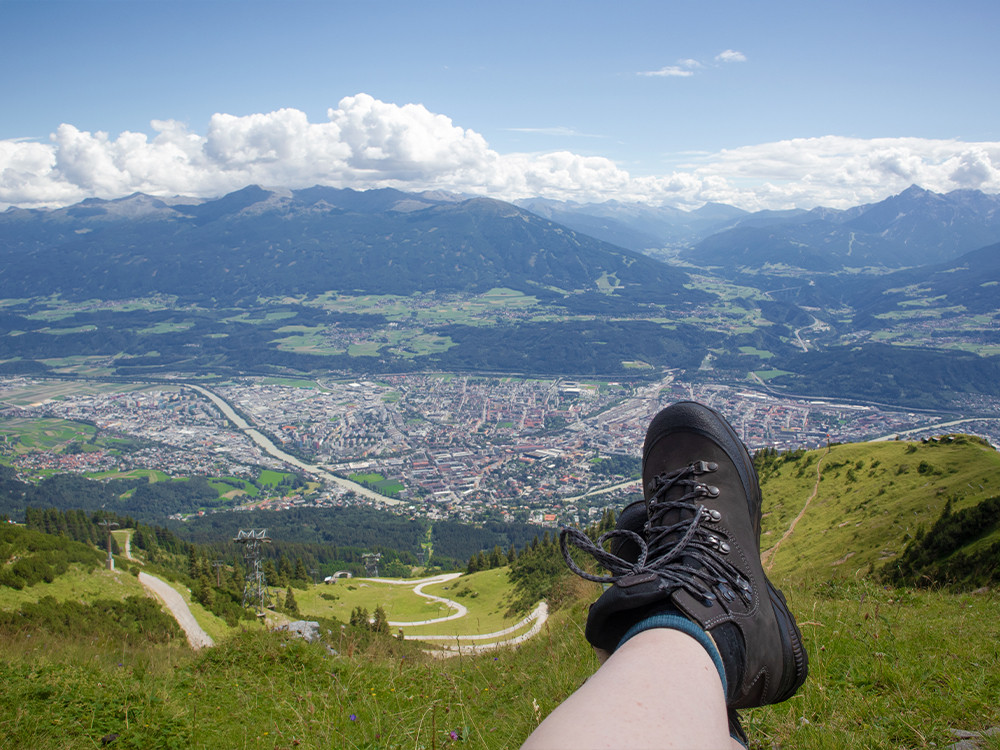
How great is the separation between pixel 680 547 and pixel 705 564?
5.2 inches

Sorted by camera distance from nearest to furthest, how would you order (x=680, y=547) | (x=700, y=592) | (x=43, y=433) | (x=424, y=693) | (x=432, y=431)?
(x=700, y=592) → (x=680, y=547) → (x=424, y=693) → (x=43, y=433) → (x=432, y=431)

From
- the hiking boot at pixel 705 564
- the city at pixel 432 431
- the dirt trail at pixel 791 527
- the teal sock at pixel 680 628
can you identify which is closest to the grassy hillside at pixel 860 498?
the dirt trail at pixel 791 527

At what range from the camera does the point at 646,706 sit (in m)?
Answer: 1.49

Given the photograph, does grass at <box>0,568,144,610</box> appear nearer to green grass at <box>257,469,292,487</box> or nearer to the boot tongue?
the boot tongue

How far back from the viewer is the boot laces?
2.34m

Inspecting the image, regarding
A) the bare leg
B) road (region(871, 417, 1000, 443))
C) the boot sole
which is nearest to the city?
road (region(871, 417, 1000, 443))

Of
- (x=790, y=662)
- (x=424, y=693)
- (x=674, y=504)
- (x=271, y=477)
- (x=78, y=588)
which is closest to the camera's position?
(x=790, y=662)

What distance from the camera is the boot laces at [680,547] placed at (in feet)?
7.68

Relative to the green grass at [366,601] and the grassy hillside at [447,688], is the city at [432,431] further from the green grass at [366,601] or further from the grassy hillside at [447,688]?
the grassy hillside at [447,688]


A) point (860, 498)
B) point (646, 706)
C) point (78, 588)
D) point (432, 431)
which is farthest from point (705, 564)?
point (432, 431)

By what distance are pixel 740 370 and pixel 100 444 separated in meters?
145

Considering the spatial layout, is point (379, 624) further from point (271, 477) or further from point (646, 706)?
point (271, 477)

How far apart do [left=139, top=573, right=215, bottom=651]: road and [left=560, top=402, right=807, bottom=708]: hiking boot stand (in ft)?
43.0

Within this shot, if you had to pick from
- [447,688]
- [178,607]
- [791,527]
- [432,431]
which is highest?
[447,688]
